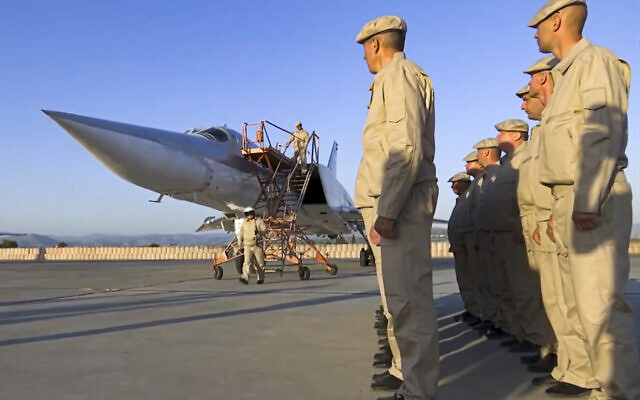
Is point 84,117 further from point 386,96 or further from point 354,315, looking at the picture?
point 386,96

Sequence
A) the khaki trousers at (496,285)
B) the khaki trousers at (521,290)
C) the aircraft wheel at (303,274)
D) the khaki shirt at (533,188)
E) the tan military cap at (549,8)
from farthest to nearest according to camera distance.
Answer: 1. the aircraft wheel at (303,274)
2. the khaki trousers at (496,285)
3. the khaki trousers at (521,290)
4. the khaki shirt at (533,188)
5. the tan military cap at (549,8)

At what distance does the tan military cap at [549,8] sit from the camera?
9.37 ft

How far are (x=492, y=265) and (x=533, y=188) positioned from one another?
161 cm

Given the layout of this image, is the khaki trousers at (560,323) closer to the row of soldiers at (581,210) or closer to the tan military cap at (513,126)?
the row of soldiers at (581,210)

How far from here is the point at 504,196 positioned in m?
4.80

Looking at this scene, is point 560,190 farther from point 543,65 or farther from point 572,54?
point 543,65

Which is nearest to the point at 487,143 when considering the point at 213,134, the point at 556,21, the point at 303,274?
the point at 556,21

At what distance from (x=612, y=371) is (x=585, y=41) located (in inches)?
62.3

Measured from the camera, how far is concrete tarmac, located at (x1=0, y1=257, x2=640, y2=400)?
3174 millimetres

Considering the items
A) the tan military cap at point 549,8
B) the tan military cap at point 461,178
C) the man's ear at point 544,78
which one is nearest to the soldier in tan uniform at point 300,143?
the tan military cap at point 461,178

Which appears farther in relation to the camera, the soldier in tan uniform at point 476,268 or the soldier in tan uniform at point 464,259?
the soldier in tan uniform at point 464,259

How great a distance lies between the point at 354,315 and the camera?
245 inches

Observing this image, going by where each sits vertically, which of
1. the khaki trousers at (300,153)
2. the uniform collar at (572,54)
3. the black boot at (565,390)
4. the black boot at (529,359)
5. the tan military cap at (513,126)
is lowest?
the black boot at (565,390)

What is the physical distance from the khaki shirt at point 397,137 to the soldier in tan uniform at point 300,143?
9428 millimetres
